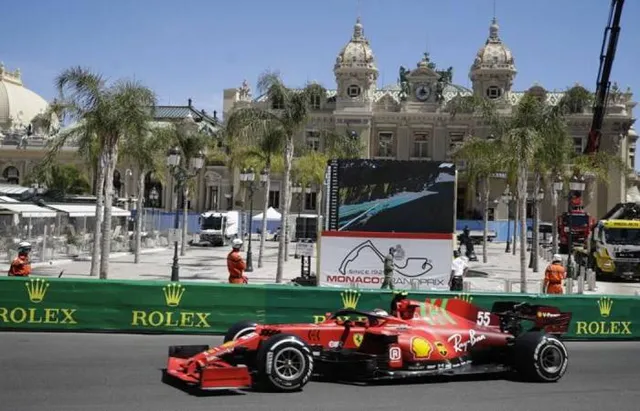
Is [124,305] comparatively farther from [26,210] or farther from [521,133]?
[26,210]

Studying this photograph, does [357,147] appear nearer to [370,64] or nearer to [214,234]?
[214,234]

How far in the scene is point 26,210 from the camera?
35469 mm

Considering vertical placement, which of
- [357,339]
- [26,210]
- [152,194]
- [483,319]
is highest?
[152,194]

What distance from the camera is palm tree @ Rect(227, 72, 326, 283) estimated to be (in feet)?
92.0

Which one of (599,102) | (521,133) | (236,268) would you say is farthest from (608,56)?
(236,268)

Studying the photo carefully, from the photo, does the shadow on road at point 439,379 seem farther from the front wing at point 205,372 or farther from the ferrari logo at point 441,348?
the front wing at point 205,372

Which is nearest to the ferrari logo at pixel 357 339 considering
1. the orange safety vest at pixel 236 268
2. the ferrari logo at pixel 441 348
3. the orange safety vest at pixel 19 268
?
the ferrari logo at pixel 441 348

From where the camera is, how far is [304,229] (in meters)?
57.8

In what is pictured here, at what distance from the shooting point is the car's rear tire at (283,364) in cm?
987

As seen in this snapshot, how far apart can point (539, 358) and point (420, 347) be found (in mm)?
1828

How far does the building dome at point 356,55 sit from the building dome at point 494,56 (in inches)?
389

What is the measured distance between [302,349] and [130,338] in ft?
19.6

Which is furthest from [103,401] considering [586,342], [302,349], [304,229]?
[304,229]

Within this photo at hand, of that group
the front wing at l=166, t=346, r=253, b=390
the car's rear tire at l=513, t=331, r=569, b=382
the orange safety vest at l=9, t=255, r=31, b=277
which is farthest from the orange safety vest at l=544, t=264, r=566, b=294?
the orange safety vest at l=9, t=255, r=31, b=277
